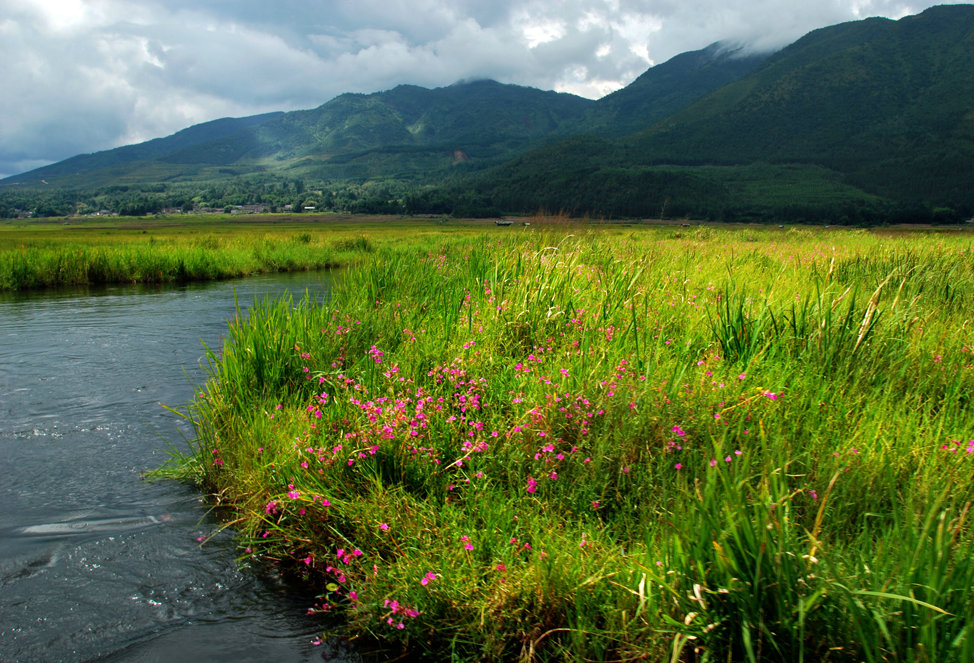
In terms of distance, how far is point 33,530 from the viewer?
4809mm

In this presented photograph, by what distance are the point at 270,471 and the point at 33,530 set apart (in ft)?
6.87

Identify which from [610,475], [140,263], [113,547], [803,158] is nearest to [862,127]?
[803,158]

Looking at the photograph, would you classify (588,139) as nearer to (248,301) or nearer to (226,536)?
(248,301)

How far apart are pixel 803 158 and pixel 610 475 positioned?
178 metres

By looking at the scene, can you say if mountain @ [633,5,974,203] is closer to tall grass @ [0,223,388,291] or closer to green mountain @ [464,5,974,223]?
green mountain @ [464,5,974,223]

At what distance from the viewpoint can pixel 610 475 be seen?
3967 mm

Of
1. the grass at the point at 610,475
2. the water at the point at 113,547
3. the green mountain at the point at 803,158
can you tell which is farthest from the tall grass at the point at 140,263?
the green mountain at the point at 803,158

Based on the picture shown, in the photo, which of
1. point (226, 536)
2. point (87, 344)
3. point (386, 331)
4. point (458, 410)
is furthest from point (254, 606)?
point (87, 344)

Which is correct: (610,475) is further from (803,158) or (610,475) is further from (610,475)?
(803,158)

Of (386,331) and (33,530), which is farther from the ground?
(386,331)

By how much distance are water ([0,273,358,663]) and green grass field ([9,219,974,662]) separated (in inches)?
11.3

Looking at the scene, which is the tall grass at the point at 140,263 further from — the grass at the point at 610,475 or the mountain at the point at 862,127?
the mountain at the point at 862,127

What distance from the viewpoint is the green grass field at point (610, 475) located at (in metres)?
2.54

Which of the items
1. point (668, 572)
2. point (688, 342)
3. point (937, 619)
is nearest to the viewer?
point (937, 619)
